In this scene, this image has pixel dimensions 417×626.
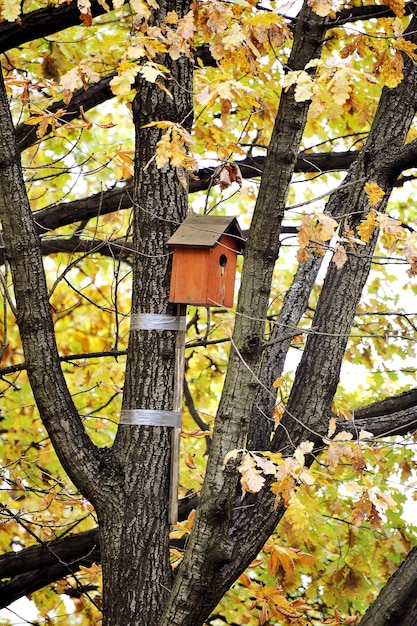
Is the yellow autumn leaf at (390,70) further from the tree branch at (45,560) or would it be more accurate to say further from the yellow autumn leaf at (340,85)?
the tree branch at (45,560)

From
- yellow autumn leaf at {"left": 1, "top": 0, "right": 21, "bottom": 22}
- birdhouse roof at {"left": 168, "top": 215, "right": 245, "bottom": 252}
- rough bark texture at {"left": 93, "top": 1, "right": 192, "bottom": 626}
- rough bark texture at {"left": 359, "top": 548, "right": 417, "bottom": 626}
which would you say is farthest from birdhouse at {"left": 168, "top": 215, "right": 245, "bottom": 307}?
rough bark texture at {"left": 359, "top": 548, "right": 417, "bottom": 626}

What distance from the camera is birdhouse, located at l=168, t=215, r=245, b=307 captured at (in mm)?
2902

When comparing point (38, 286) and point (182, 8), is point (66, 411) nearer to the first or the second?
point (38, 286)

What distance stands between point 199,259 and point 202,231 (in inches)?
4.3

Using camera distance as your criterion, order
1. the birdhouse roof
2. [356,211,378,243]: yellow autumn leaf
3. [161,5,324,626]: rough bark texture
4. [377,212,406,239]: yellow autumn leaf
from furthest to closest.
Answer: the birdhouse roof, [356,211,378,243]: yellow autumn leaf, [377,212,406,239]: yellow autumn leaf, [161,5,324,626]: rough bark texture

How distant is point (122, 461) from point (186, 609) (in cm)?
65

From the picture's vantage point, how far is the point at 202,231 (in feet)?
9.61

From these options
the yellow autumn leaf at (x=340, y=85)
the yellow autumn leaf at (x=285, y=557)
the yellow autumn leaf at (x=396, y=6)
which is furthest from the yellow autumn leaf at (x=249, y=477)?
the yellow autumn leaf at (x=396, y=6)

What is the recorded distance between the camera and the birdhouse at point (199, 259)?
2.90m

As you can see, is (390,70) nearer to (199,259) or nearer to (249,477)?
(199,259)

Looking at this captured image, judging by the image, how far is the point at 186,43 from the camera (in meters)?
2.79

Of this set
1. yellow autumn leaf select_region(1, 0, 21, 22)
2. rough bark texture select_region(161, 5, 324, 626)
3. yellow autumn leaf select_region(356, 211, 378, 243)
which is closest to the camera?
rough bark texture select_region(161, 5, 324, 626)

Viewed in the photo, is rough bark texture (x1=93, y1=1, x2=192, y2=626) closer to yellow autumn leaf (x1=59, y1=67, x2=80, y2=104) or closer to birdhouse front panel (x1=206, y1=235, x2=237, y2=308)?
birdhouse front panel (x1=206, y1=235, x2=237, y2=308)

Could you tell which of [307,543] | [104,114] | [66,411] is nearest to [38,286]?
[66,411]
